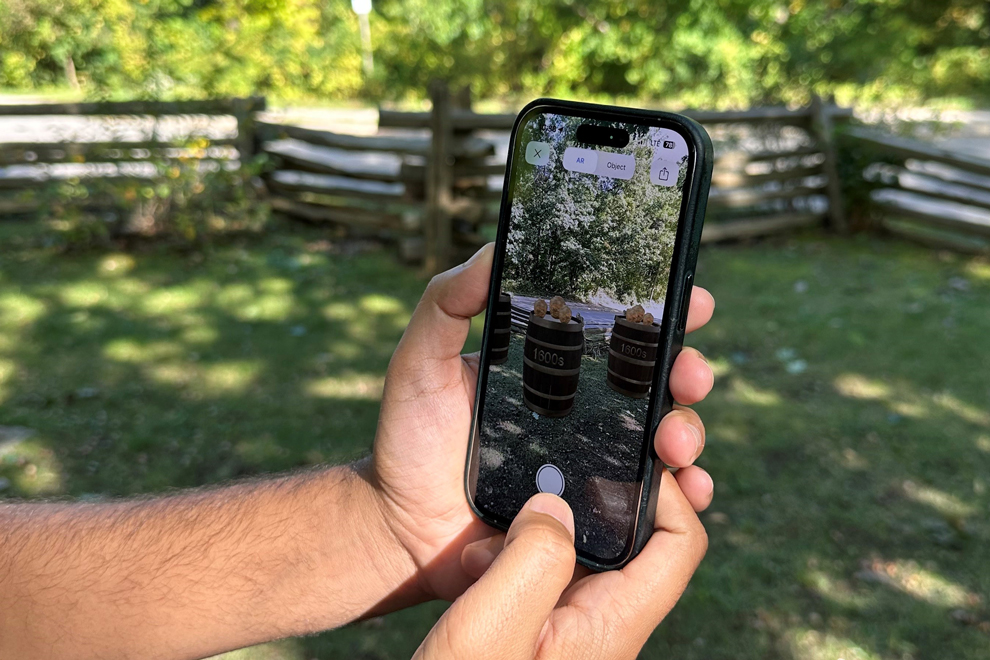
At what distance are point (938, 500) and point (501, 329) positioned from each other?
2.87 m

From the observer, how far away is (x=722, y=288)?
5914mm

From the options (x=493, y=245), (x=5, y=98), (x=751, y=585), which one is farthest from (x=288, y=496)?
(x=5, y=98)

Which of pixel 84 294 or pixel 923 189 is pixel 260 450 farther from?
pixel 923 189

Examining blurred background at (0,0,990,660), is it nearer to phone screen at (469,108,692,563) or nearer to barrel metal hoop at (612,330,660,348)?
phone screen at (469,108,692,563)

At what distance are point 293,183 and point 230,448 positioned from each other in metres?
4.60

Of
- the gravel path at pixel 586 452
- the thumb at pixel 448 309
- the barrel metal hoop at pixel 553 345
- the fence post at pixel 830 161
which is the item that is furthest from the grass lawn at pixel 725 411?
the fence post at pixel 830 161

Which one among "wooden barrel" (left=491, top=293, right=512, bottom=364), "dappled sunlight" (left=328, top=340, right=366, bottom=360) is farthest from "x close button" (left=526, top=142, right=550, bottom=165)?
"dappled sunlight" (left=328, top=340, right=366, bottom=360)

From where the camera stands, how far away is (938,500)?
328 centimetres

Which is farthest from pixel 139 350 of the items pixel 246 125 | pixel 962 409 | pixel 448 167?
pixel 962 409

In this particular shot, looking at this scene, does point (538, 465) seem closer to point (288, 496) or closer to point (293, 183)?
point (288, 496)

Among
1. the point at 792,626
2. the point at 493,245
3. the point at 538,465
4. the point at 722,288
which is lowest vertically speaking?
the point at 792,626

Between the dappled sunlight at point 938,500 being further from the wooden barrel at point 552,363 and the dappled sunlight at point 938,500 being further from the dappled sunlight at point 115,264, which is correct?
the dappled sunlight at point 115,264

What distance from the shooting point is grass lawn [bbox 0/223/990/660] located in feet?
8.83

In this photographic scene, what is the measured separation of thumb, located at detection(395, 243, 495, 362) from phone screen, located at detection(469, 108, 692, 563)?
5 cm
